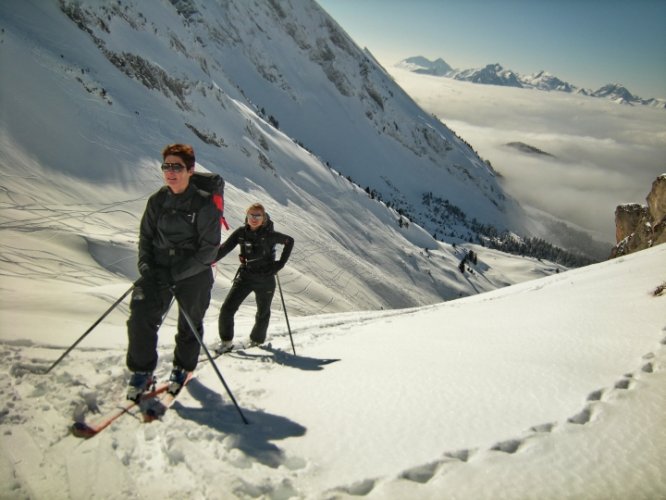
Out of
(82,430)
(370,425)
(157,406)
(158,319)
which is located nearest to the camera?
(82,430)

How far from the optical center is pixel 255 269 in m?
7.46

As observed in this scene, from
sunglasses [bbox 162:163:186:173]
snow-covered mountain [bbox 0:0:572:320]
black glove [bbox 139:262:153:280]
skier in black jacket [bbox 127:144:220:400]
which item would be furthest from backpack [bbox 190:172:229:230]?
snow-covered mountain [bbox 0:0:572:320]

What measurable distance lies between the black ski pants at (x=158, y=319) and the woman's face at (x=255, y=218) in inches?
93.6

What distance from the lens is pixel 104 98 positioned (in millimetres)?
30406

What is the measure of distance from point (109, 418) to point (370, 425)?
267cm

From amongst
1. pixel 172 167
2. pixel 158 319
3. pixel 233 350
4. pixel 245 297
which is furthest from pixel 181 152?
pixel 233 350

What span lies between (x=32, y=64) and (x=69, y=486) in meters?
31.4

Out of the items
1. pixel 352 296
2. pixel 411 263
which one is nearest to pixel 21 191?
pixel 352 296

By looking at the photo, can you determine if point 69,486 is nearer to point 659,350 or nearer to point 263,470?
point 263,470

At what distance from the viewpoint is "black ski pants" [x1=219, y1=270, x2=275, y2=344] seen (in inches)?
285

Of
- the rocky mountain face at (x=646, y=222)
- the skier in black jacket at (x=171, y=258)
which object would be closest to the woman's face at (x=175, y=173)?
the skier in black jacket at (x=171, y=258)

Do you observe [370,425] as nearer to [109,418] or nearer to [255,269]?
[109,418]

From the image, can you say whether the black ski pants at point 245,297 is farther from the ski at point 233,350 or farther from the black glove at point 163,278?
the black glove at point 163,278

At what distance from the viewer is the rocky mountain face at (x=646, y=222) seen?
2506 centimetres
